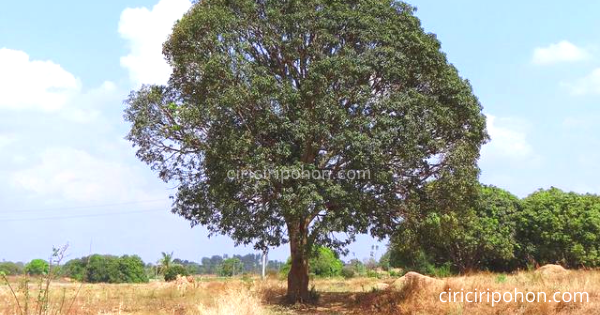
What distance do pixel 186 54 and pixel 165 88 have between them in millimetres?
2218

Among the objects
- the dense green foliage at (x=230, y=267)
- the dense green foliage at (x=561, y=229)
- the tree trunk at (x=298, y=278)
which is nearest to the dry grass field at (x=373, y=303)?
the tree trunk at (x=298, y=278)

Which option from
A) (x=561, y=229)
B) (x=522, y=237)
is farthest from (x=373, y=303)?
(x=522, y=237)

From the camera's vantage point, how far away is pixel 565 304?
1315 cm

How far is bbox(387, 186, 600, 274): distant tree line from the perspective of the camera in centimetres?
3350

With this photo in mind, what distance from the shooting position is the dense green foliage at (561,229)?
1309 inches

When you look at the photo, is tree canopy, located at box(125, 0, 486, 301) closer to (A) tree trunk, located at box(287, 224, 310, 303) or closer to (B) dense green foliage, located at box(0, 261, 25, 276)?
(A) tree trunk, located at box(287, 224, 310, 303)

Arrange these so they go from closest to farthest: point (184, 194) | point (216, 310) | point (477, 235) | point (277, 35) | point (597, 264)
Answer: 1. point (216, 310)
2. point (277, 35)
3. point (184, 194)
4. point (597, 264)
5. point (477, 235)

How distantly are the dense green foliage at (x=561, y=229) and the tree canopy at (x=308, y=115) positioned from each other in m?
18.7

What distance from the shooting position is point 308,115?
53.8 feet

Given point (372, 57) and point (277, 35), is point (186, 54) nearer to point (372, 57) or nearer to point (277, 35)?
point (277, 35)

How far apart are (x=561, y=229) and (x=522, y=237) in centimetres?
322

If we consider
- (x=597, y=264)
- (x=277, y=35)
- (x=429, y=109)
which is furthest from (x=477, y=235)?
A: (x=277, y=35)

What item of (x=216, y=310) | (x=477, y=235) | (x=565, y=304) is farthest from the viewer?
(x=477, y=235)

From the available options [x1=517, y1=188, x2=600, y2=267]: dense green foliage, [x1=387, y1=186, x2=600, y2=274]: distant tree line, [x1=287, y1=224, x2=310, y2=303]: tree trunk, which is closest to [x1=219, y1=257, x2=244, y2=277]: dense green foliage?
[x1=387, y1=186, x2=600, y2=274]: distant tree line
